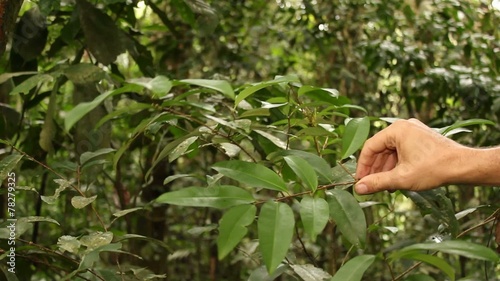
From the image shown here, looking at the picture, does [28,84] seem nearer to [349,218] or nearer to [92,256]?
[92,256]

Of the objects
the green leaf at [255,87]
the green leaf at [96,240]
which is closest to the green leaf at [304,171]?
the green leaf at [255,87]

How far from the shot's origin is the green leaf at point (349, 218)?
2.66 ft

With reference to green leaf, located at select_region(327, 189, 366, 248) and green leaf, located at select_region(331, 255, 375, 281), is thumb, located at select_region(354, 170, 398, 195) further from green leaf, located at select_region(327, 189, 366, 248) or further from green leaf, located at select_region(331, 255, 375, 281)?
green leaf, located at select_region(331, 255, 375, 281)

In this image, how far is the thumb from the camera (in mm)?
893

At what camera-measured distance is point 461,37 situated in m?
2.39

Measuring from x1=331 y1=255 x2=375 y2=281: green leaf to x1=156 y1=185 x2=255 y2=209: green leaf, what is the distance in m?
0.14

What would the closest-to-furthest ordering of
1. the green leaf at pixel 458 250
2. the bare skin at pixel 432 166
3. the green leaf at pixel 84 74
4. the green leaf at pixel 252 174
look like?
the green leaf at pixel 458 250
the green leaf at pixel 252 174
the bare skin at pixel 432 166
the green leaf at pixel 84 74

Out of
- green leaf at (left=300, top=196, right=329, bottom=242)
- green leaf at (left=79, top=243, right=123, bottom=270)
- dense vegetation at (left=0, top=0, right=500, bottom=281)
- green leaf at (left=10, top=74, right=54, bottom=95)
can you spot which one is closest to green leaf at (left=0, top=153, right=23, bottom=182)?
dense vegetation at (left=0, top=0, right=500, bottom=281)

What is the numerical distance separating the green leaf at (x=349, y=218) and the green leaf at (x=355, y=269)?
0.10 meters

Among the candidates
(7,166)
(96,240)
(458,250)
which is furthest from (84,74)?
(458,250)

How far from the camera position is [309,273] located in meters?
0.95

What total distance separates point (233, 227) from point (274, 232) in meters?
0.05

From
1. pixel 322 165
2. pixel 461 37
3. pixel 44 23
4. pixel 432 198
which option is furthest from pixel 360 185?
pixel 461 37

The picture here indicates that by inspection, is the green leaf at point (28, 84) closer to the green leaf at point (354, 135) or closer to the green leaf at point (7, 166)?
the green leaf at point (7, 166)
